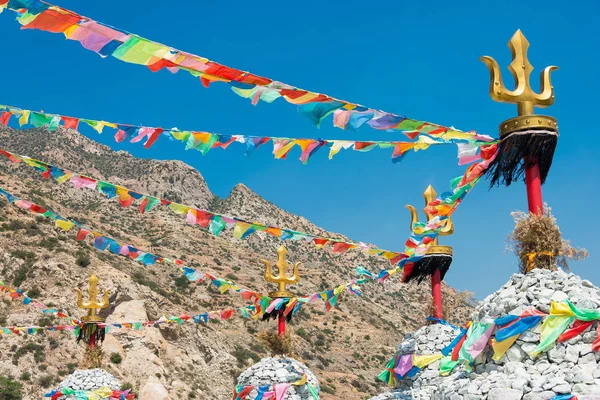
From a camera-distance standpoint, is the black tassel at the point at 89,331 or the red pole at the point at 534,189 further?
the black tassel at the point at 89,331

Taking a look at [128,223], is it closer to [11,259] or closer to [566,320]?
[11,259]

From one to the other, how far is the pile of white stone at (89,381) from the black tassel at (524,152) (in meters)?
10.8

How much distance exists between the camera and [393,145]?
767 cm

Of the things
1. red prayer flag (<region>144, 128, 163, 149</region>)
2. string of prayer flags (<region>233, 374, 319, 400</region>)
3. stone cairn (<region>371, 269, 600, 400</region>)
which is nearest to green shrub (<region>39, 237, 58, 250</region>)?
string of prayer flags (<region>233, 374, 319, 400</region>)

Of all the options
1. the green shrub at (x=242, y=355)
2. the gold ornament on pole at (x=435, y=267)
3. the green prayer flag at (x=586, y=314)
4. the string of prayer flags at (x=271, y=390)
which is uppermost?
the green shrub at (x=242, y=355)

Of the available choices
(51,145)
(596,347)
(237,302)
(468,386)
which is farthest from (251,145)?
(51,145)

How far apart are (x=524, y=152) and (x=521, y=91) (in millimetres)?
744

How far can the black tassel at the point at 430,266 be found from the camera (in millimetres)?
12523

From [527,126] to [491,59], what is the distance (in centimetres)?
97

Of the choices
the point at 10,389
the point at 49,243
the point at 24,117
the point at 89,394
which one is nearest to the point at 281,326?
the point at 89,394

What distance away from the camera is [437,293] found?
41.1 feet

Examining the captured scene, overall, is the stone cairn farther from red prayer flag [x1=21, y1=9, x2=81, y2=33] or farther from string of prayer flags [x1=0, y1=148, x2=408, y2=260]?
red prayer flag [x1=21, y1=9, x2=81, y2=33]

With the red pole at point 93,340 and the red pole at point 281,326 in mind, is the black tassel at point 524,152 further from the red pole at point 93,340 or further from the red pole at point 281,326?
the red pole at point 93,340

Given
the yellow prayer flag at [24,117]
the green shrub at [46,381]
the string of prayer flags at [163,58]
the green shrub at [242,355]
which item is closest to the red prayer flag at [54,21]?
the string of prayer flags at [163,58]
